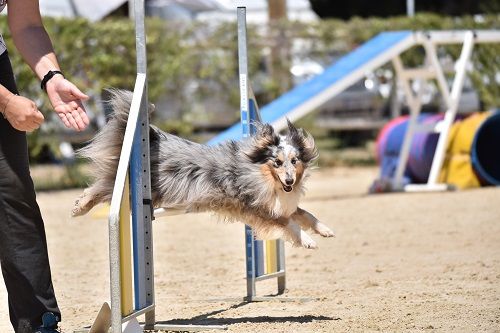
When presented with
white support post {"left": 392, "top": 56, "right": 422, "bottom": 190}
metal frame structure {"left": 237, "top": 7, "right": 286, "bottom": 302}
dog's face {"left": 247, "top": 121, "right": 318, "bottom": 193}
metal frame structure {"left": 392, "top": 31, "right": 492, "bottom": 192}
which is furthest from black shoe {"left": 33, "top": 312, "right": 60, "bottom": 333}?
white support post {"left": 392, "top": 56, "right": 422, "bottom": 190}

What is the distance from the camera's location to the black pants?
3918 millimetres

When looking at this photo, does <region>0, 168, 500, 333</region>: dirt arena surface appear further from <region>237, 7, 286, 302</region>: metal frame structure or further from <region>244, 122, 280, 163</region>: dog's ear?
<region>244, 122, 280, 163</region>: dog's ear

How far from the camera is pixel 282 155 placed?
478 centimetres

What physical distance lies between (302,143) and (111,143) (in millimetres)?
1001

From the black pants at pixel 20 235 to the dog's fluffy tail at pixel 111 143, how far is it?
0.72 meters

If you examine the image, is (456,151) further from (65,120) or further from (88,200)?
(65,120)

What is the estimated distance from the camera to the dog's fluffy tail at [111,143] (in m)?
4.68

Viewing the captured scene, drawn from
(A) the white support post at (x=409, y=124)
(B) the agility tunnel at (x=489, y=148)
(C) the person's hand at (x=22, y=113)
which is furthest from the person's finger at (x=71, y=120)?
(B) the agility tunnel at (x=489, y=148)

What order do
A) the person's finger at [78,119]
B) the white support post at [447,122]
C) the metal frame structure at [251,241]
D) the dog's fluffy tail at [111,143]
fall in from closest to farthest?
the person's finger at [78,119] < the dog's fluffy tail at [111,143] < the metal frame structure at [251,241] < the white support post at [447,122]

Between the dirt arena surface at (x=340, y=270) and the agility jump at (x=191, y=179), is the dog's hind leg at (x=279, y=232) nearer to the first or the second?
the agility jump at (x=191, y=179)

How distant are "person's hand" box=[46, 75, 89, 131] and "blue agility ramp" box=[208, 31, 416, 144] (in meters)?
5.67

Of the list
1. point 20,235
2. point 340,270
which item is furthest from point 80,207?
point 340,270

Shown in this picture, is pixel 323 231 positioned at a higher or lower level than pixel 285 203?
lower

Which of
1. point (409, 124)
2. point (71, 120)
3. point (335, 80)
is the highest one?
point (335, 80)
